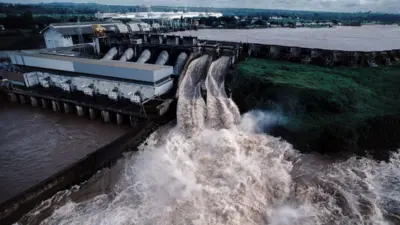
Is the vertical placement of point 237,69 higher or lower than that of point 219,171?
higher

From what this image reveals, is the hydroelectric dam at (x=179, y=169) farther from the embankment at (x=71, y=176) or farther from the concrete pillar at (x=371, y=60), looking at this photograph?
the concrete pillar at (x=371, y=60)

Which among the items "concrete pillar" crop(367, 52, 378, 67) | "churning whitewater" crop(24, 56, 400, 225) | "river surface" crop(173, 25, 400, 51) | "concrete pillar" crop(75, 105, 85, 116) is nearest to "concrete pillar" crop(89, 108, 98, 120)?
"concrete pillar" crop(75, 105, 85, 116)

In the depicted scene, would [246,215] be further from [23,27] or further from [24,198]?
[23,27]

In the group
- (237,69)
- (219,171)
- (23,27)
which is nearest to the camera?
(219,171)

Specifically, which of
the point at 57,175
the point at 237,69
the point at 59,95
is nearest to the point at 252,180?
the point at 57,175

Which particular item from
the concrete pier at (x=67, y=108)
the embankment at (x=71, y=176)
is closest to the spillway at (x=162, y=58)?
the concrete pier at (x=67, y=108)
